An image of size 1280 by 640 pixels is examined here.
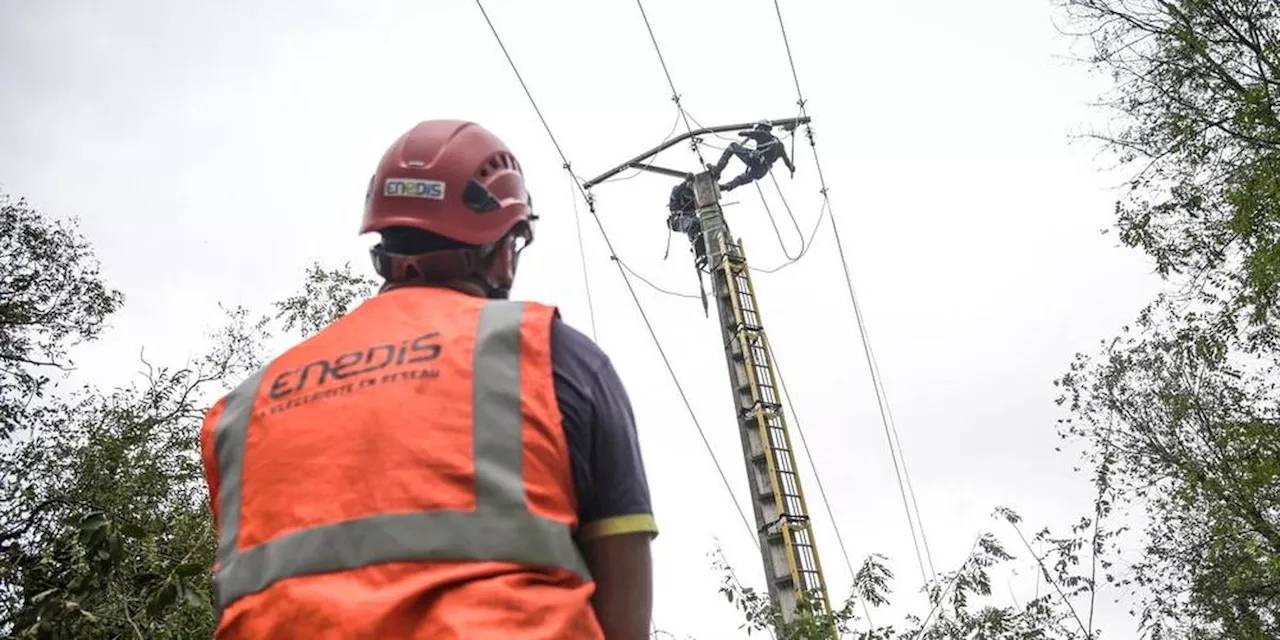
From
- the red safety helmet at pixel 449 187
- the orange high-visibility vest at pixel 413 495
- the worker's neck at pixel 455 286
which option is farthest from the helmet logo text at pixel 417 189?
the orange high-visibility vest at pixel 413 495

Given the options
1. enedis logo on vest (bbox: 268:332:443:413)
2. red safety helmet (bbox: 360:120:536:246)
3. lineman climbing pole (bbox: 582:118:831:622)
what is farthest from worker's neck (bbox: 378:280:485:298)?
lineman climbing pole (bbox: 582:118:831:622)

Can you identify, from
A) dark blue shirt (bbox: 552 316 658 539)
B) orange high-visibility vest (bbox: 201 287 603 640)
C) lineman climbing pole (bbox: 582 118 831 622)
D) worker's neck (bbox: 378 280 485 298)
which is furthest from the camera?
lineman climbing pole (bbox: 582 118 831 622)

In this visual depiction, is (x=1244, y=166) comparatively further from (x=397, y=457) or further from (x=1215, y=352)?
(x=397, y=457)

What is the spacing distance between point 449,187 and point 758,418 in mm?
8465

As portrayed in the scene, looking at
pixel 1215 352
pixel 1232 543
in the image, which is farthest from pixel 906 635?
pixel 1232 543

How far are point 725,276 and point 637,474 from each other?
31.0 ft

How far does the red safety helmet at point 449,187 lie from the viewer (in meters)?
1.72

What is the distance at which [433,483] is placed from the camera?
1338 mm

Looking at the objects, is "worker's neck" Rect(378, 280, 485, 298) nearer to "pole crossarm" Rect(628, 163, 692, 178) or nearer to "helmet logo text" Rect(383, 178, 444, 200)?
"helmet logo text" Rect(383, 178, 444, 200)

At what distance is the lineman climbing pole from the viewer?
924cm

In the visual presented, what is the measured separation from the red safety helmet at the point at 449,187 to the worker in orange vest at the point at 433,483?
153mm

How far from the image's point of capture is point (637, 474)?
4.81ft

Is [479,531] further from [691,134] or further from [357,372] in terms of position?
[691,134]

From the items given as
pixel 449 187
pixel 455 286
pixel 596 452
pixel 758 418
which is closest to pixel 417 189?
pixel 449 187
